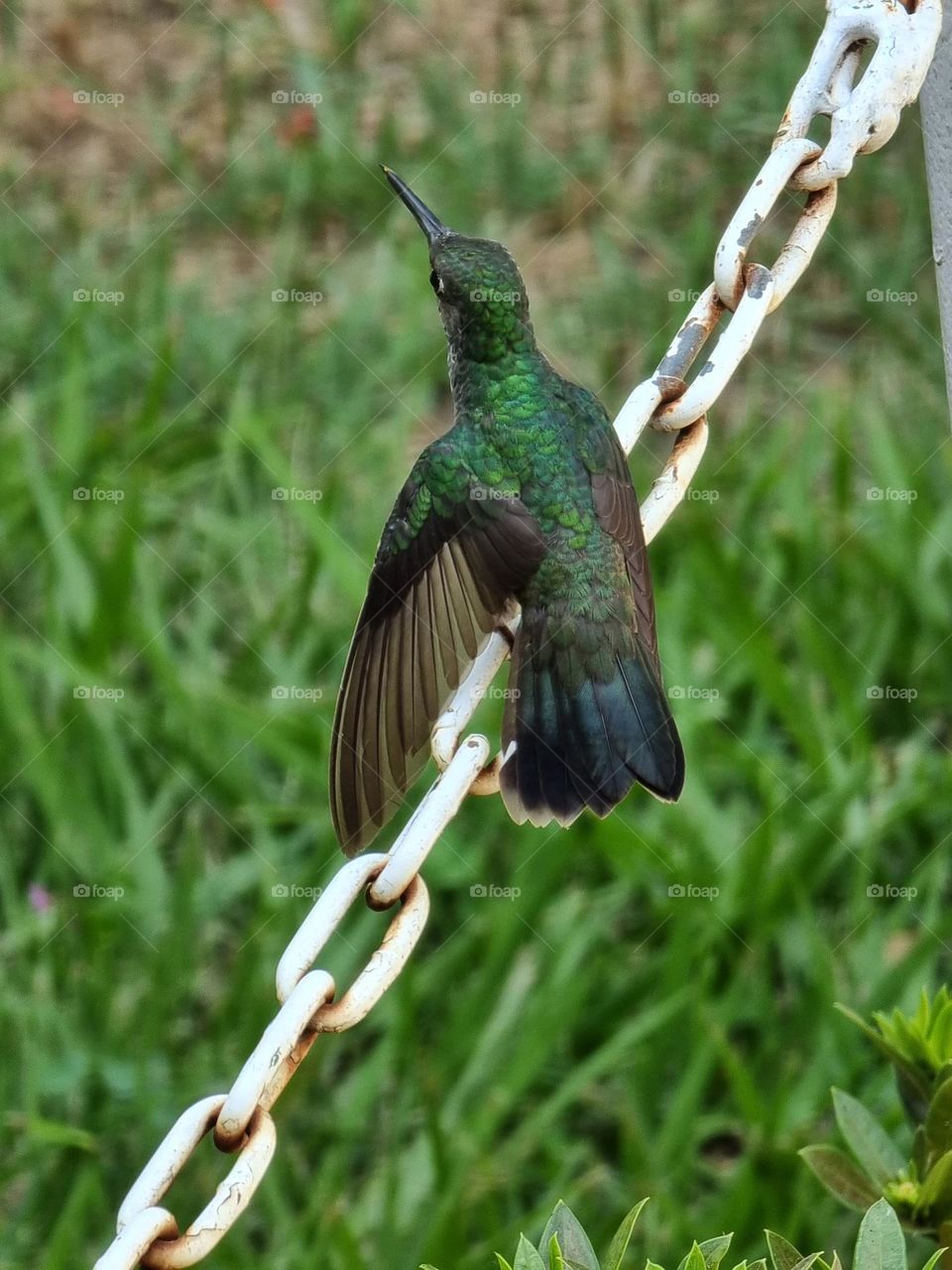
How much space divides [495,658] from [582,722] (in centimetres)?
52

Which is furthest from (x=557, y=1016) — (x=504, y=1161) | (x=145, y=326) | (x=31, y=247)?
(x=31, y=247)

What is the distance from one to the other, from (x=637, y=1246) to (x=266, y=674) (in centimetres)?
143

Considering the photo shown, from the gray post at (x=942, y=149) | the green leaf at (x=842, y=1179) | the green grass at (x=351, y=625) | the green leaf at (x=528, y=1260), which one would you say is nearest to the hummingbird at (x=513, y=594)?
the gray post at (x=942, y=149)

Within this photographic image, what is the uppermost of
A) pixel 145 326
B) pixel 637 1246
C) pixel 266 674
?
pixel 145 326

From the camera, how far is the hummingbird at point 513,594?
1.97m

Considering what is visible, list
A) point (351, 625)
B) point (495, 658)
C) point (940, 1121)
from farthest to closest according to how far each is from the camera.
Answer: point (351, 625)
point (495, 658)
point (940, 1121)

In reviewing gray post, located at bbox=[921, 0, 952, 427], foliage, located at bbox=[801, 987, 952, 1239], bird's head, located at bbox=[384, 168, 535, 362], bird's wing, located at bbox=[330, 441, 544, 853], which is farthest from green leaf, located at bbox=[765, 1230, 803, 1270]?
bird's head, located at bbox=[384, 168, 535, 362]

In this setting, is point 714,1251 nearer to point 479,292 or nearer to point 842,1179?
point 842,1179

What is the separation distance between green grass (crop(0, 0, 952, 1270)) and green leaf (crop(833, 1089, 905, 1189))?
3.64 ft

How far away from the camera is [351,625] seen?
12.6ft

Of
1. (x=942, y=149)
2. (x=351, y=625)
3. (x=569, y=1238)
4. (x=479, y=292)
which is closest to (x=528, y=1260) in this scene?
(x=569, y=1238)

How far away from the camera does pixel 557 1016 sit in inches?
118

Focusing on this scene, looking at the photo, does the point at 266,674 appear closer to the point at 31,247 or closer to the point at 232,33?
the point at 31,247

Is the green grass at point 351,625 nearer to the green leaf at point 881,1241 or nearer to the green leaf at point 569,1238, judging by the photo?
the green leaf at point 569,1238
